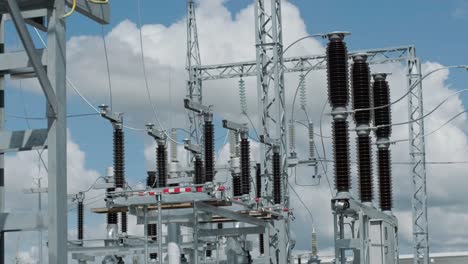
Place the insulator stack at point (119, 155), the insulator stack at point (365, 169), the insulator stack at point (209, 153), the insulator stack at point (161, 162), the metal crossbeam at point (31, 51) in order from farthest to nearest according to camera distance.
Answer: the insulator stack at point (161, 162) → the insulator stack at point (119, 155) → the insulator stack at point (209, 153) → the insulator stack at point (365, 169) → the metal crossbeam at point (31, 51)

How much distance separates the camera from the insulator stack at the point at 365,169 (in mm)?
13914

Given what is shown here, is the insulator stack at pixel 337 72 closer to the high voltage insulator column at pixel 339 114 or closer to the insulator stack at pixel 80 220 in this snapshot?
the high voltage insulator column at pixel 339 114

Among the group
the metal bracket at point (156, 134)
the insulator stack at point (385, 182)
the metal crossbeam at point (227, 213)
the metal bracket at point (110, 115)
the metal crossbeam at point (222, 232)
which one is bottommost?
the metal crossbeam at point (222, 232)

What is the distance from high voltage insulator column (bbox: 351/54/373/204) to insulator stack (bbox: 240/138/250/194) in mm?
7731

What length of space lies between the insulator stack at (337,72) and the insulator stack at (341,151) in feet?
0.97

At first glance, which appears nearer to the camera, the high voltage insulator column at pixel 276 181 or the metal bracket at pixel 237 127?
the metal bracket at pixel 237 127

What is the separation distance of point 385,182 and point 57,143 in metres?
9.38

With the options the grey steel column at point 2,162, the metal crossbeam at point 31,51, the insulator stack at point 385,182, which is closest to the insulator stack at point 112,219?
the insulator stack at point 385,182

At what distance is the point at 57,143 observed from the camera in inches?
316

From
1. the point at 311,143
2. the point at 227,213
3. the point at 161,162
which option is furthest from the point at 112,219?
the point at 311,143

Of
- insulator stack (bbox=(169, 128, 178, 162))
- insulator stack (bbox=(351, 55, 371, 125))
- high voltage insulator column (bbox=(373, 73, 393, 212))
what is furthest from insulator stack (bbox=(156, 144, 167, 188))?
insulator stack (bbox=(351, 55, 371, 125))

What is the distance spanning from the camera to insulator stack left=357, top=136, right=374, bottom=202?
1391 cm

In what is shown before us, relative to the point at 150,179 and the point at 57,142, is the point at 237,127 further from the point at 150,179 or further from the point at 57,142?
the point at 57,142

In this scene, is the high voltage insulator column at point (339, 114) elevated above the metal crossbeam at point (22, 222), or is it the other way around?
the high voltage insulator column at point (339, 114)
